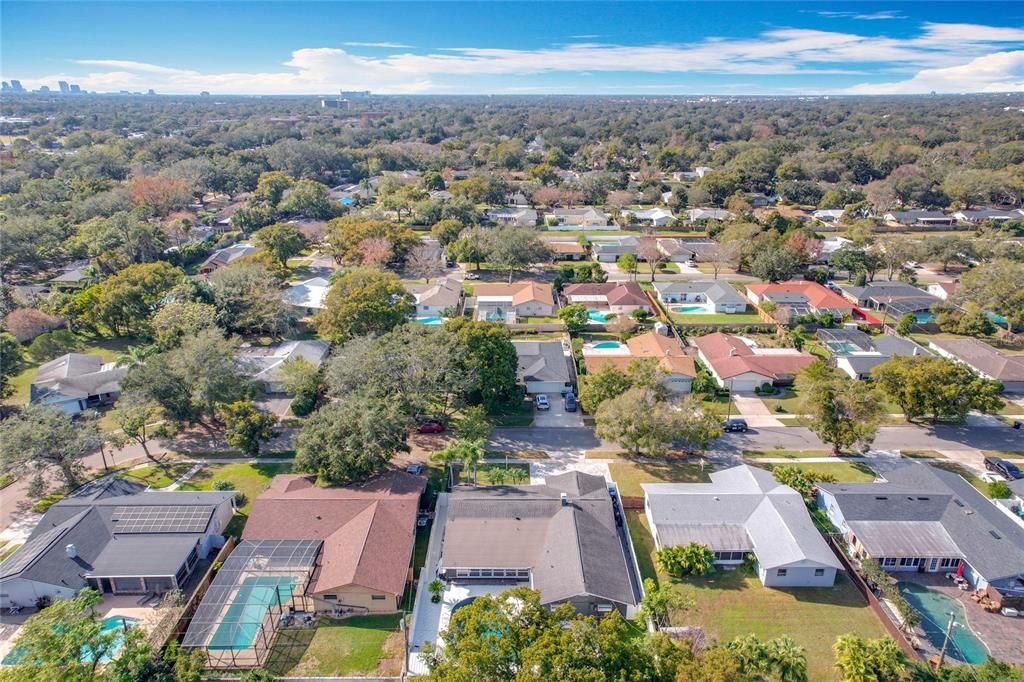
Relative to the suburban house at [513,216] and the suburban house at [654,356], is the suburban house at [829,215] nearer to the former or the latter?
the suburban house at [513,216]

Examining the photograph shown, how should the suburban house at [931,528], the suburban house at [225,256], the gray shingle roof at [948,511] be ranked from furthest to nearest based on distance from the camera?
the suburban house at [225,256]
the gray shingle roof at [948,511]
the suburban house at [931,528]

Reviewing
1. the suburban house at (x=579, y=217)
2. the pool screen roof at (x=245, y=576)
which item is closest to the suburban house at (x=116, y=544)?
the pool screen roof at (x=245, y=576)

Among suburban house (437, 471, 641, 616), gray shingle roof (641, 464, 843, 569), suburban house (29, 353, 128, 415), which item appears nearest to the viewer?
suburban house (437, 471, 641, 616)

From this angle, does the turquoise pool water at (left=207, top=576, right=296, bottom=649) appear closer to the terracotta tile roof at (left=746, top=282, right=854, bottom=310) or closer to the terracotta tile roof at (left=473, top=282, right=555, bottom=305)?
the terracotta tile roof at (left=473, top=282, right=555, bottom=305)

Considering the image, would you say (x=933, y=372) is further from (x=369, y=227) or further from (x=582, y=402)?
(x=369, y=227)

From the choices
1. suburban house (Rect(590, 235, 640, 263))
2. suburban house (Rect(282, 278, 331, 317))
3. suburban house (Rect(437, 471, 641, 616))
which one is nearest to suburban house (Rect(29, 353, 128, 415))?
suburban house (Rect(282, 278, 331, 317))

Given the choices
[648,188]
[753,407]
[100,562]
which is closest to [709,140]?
[648,188]
